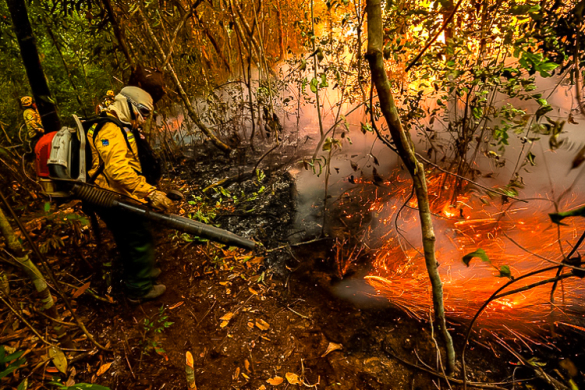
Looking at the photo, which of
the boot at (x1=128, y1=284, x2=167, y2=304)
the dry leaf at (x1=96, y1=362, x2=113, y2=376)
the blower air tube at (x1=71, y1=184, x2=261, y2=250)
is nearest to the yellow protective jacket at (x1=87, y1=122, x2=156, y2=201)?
the blower air tube at (x1=71, y1=184, x2=261, y2=250)

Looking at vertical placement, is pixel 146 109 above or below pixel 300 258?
above

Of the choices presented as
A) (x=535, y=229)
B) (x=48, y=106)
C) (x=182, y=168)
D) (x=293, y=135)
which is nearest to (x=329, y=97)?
(x=293, y=135)

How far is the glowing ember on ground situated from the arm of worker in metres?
2.80

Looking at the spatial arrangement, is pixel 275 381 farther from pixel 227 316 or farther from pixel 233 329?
pixel 227 316

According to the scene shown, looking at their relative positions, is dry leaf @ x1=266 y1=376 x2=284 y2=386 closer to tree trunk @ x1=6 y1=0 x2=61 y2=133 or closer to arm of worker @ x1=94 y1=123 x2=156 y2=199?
arm of worker @ x1=94 y1=123 x2=156 y2=199

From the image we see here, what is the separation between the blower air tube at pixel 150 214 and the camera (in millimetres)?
2555

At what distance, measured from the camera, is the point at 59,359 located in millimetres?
2234

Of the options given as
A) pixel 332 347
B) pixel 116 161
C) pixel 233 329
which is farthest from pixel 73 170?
pixel 332 347

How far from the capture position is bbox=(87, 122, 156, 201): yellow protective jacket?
2488 millimetres

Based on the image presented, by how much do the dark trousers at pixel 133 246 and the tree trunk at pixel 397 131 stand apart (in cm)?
259

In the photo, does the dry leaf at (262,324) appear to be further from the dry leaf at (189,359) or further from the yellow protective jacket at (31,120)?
the yellow protective jacket at (31,120)

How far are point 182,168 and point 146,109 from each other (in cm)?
342

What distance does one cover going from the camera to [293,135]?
7586mm

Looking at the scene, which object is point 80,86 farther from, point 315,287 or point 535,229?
point 535,229
